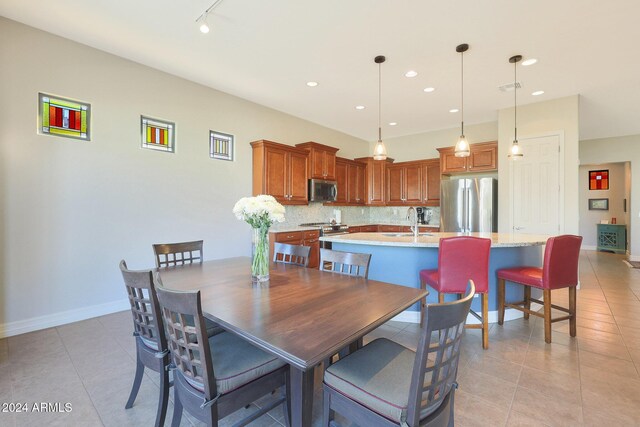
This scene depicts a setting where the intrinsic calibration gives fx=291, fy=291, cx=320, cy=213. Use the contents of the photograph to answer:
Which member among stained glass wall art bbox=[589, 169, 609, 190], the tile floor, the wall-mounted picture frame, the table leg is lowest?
the tile floor

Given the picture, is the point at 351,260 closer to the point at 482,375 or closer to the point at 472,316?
the point at 482,375

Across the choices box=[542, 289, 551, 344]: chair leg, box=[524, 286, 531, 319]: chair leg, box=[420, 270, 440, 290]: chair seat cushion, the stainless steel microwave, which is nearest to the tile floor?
box=[542, 289, 551, 344]: chair leg

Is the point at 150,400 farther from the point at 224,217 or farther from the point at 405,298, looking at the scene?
the point at 224,217

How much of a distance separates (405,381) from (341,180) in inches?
209

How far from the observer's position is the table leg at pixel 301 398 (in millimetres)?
1226

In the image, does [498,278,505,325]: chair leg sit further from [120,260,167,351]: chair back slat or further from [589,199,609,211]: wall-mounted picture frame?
[589,199,609,211]: wall-mounted picture frame

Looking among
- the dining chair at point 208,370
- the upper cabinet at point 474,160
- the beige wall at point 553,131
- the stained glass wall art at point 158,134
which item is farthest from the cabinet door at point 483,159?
the dining chair at point 208,370

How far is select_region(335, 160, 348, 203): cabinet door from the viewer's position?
6266mm

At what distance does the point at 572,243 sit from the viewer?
A: 9.09 ft

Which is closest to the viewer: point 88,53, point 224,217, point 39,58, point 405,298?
point 405,298

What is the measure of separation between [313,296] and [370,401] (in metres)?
0.60

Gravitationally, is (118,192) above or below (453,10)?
below

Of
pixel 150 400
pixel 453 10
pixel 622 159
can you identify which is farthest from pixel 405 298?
pixel 622 159

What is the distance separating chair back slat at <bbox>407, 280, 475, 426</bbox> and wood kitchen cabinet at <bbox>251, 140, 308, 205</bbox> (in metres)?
3.93
